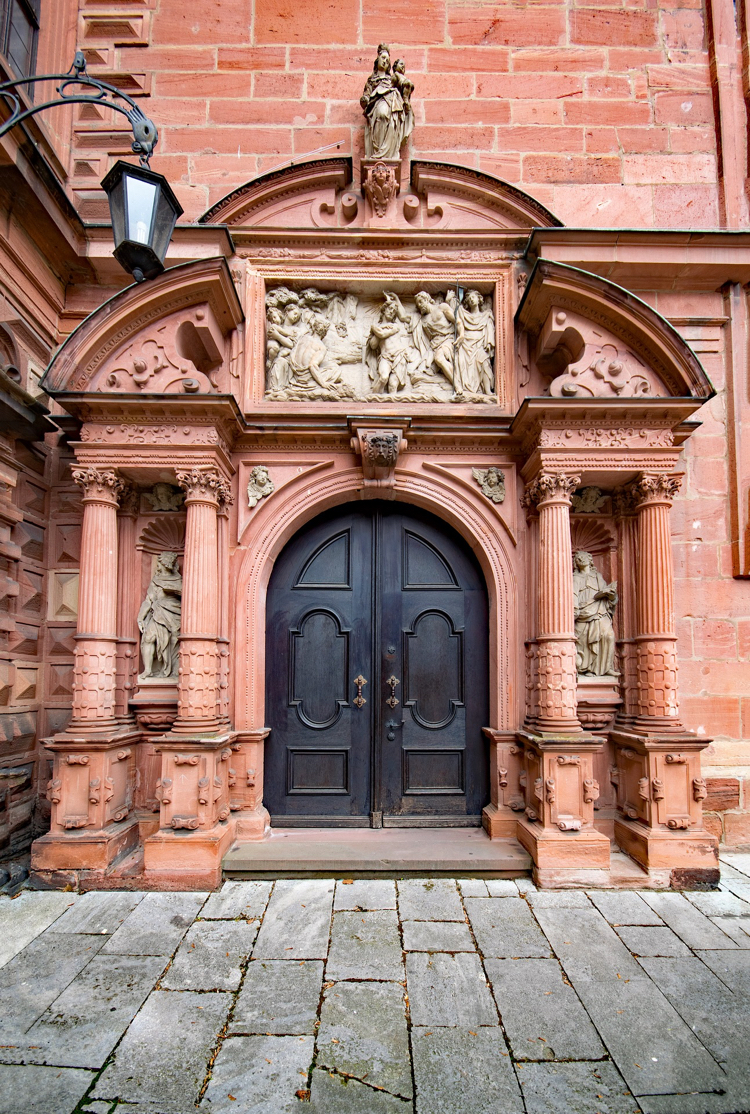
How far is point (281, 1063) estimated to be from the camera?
2758 mm

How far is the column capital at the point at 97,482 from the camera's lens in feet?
16.5

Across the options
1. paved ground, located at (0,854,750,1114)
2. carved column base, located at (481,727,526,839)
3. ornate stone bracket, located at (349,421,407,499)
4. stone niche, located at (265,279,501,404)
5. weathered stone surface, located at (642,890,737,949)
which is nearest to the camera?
paved ground, located at (0,854,750,1114)

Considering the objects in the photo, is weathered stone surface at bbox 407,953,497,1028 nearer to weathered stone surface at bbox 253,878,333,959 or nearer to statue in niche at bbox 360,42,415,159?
weathered stone surface at bbox 253,878,333,959

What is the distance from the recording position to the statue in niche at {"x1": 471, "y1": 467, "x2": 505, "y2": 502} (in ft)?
18.4

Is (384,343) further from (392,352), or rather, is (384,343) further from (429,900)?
(429,900)

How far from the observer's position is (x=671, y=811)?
15.9 ft

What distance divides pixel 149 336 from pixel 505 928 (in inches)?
196

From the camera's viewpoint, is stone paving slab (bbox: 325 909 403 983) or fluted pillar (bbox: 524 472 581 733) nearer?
stone paving slab (bbox: 325 909 403 983)

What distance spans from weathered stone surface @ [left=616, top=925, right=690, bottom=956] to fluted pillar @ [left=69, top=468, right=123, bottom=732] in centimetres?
381

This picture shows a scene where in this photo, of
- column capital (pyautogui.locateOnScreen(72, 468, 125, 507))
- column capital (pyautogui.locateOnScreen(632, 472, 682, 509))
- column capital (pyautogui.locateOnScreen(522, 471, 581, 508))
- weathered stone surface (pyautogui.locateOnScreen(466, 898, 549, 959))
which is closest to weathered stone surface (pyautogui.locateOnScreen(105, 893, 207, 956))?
weathered stone surface (pyautogui.locateOnScreen(466, 898, 549, 959))

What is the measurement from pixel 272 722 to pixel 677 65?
23.7ft

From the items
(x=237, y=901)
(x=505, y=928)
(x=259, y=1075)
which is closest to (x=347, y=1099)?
(x=259, y=1075)

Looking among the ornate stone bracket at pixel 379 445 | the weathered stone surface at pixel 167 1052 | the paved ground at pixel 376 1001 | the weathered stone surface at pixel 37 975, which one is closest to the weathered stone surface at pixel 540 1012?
the paved ground at pixel 376 1001

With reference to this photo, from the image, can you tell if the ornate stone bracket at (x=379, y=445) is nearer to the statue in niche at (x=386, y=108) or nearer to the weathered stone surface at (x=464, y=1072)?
the statue in niche at (x=386, y=108)
